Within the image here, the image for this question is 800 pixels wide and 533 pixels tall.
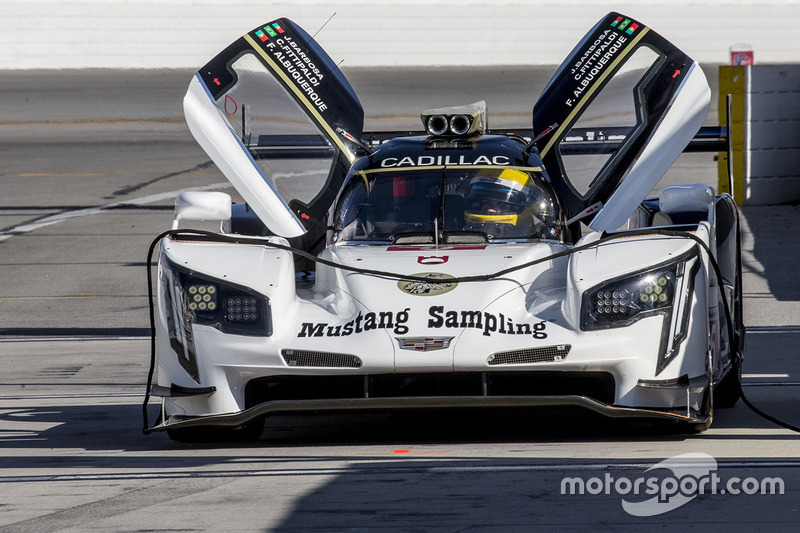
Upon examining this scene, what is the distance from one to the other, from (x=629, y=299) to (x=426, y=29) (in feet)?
146

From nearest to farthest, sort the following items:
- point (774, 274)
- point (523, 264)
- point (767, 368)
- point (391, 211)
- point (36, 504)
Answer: point (36, 504) < point (523, 264) < point (391, 211) < point (767, 368) < point (774, 274)

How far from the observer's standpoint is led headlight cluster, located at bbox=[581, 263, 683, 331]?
5906 millimetres

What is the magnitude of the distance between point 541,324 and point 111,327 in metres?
5.95

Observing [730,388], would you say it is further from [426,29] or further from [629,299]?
[426,29]

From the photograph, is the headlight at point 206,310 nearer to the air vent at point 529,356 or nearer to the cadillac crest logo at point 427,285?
the cadillac crest logo at point 427,285

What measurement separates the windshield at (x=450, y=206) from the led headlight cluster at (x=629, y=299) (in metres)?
1.27

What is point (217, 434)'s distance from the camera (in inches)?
252

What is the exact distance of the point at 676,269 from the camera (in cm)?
600

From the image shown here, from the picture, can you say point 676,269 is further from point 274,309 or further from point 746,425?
point 274,309

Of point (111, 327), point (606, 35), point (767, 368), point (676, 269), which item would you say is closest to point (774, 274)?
point (767, 368)

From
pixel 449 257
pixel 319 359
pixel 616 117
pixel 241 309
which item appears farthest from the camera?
pixel 616 117

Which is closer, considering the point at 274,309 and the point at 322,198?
the point at 274,309

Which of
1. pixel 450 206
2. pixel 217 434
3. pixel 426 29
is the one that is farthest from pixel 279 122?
pixel 426 29

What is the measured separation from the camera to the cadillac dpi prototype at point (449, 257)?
19.2ft
